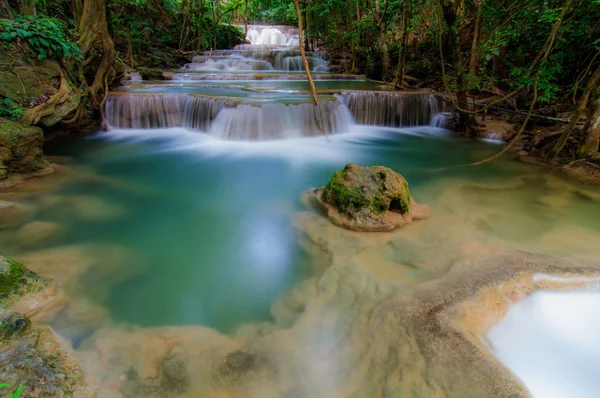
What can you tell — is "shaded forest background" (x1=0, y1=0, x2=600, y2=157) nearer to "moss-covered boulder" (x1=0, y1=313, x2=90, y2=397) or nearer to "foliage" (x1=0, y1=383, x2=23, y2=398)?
"moss-covered boulder" (x1=0, y1=313, x2=90, y2=397)

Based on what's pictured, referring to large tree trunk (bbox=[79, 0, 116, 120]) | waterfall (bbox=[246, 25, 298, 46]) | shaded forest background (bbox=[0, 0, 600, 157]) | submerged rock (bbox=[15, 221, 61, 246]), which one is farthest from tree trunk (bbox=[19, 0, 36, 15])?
waterfall (bbox=[246, 25, 298, 46])

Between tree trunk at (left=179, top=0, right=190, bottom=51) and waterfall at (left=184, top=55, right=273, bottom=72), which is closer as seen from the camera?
waterfall at (left=184, top=55, right=273, bottom=72)

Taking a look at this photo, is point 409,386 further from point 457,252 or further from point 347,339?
point 457,252

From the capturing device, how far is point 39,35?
18.7 ft

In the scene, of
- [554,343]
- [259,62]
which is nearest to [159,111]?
[554,343]

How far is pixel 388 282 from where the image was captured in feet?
9.98

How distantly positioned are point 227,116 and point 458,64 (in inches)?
217

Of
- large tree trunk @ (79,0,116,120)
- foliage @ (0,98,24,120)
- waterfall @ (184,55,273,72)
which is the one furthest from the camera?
waterfall @ (184,55,273,72)

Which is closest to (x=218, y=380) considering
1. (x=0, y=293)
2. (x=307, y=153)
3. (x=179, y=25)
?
(x=0, y=293)

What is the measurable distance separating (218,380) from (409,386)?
1.24 m

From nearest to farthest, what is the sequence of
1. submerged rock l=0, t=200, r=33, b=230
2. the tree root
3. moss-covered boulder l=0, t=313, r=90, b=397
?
1. moss-covered boulder l=0, t=313, r=90, b=397
2. submerged rock l=0, t=200, r=33, b=230
3. the tree root

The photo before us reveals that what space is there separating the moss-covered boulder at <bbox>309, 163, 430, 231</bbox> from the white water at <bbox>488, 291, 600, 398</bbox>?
166cm

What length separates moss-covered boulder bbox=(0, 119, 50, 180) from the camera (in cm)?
491

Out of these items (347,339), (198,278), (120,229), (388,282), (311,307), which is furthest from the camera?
(120,229)
